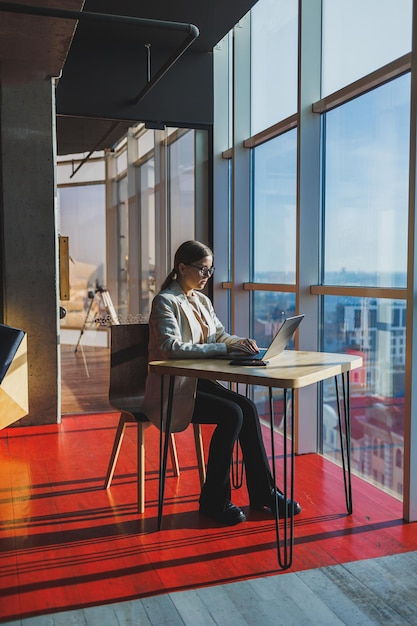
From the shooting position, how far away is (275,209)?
17.9 ft

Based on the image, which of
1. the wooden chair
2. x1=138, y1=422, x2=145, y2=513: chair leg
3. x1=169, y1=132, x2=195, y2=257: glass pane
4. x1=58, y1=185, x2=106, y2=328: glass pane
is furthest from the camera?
x1=169, y1=132, x2=195, y2=257: glass pane

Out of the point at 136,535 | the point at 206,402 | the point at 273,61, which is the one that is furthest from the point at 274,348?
the point at 273,61

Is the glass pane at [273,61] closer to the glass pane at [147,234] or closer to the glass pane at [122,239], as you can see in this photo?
the glass pane at [147,234]

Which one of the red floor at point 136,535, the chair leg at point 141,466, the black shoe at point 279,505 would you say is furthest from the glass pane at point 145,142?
the black shoe at point 279,505

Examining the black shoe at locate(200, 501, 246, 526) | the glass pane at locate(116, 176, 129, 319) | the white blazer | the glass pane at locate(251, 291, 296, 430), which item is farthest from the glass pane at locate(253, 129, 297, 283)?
the black shoe at locate(200, 501, 246, 526)

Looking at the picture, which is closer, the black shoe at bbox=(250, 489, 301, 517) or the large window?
the black shoe at bbox=(250, 489, 301, 517)

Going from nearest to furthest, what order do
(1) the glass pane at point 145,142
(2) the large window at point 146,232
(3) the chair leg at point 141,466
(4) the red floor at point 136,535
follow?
(4) the red floor at point 136,535 → (3) the chair leg at point 141,466 → (1) the glass pane at point 145,142 → (2) the large window at point 146,232

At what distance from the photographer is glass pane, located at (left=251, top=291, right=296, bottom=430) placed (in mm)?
5273

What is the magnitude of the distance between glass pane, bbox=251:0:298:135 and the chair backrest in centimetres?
228

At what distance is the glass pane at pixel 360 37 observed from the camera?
3664 mm

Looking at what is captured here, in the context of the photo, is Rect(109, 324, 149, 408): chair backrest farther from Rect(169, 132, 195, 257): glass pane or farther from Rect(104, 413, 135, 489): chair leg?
Rect(169, 132, 195, 257): glass pane

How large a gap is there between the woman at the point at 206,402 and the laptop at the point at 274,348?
65 mm

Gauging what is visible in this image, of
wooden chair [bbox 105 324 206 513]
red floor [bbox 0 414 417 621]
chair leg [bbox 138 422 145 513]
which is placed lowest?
red floor [bbox 0 414 417 621]

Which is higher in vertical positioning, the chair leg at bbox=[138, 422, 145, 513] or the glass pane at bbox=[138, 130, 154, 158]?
the glass pane at bbox=[138, 130, 154, 158]
